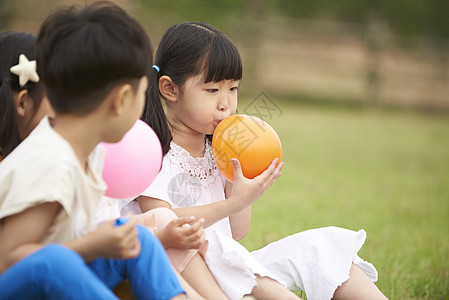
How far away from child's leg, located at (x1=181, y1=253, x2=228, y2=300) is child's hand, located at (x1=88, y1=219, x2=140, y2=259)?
511mm

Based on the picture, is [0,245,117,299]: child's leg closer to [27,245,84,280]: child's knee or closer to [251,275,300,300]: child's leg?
[27,245,84,280]: child's knee

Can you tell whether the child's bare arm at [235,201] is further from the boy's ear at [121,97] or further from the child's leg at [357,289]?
the boy's ear at [121,97]

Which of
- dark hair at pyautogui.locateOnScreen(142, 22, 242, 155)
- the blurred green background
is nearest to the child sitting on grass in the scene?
dark hair at pyautogui.locateOnScreen(142, 22, 242, 155)

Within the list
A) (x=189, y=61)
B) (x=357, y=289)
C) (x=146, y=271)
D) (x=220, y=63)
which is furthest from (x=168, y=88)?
(x=357, y=289)

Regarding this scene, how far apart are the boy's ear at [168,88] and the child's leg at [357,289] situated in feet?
3.41

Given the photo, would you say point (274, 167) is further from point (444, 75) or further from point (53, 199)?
point (444, 75)

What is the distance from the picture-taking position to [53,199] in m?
1.56

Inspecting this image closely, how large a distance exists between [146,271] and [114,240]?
0.65 ft

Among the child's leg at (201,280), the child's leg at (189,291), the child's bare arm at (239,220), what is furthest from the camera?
the child's bare arm at (239,220)

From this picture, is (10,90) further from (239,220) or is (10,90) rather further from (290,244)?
(290,244)

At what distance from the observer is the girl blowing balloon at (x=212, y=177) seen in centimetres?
234

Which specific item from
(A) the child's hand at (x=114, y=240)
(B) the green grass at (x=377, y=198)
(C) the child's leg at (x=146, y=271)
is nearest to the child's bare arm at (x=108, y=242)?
(A) the child's hand at (x=114, y=240)

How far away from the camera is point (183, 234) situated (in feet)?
6.40

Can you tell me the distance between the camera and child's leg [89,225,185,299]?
1.72 metres
